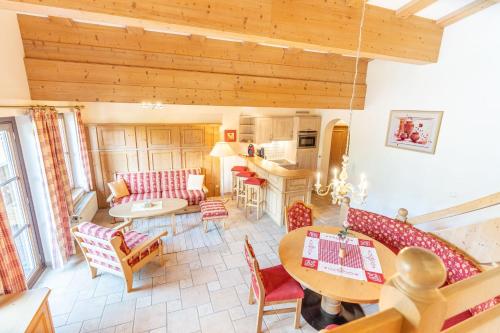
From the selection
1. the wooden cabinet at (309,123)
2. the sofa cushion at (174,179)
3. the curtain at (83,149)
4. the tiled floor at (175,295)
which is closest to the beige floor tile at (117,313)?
the tiled floor at (175,295)

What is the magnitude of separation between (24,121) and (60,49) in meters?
1.07

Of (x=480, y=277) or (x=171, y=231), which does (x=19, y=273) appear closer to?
A: (x=171, y=231)

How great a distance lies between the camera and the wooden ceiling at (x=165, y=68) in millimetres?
3184

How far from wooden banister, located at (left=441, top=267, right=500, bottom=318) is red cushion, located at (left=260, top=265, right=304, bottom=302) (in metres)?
2.15

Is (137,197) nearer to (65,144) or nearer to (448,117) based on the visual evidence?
(65,144)

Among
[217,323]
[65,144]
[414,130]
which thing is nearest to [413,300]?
[217,323]

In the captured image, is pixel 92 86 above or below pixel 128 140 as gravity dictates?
above

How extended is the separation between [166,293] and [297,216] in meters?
2.14

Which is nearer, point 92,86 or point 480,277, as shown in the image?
point 480,277

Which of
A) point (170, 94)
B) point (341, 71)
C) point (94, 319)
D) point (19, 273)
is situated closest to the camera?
point (19, 273)

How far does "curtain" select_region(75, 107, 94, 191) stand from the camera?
4941 mm

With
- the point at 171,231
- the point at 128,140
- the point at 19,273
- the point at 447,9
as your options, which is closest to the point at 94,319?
the point at 19,273

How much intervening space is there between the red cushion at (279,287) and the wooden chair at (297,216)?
0.88 m

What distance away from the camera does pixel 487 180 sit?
129 inches
